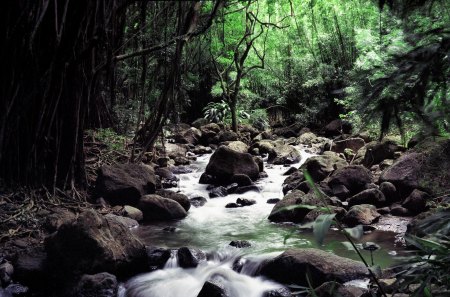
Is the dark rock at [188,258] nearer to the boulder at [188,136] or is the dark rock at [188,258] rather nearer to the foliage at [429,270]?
the foliage at [429,270]

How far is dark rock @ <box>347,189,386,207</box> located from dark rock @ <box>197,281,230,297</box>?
313 cm

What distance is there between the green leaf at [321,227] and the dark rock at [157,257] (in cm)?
338

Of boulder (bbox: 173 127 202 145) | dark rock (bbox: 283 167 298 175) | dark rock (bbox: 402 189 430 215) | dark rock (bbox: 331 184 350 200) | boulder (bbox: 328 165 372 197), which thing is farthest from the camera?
boulder (bbox: 173 127 202 145)

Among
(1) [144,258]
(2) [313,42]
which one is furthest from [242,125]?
(1) [144,258]

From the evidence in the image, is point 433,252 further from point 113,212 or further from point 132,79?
point 132,79

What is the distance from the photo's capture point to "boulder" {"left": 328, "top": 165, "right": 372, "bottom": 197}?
6699mm

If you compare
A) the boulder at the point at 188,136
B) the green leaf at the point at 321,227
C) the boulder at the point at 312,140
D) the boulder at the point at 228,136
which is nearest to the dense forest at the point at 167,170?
the green leaf at the point at 321,227

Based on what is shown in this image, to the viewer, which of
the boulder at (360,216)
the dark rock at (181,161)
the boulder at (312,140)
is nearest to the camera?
the boulder at (360,216)

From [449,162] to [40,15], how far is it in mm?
4880

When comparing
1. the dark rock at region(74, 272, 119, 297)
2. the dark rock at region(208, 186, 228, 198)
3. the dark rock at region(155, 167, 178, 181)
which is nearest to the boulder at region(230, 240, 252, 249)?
the dark rock at region(74, 272, 119, 297)

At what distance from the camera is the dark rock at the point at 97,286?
3654 mm

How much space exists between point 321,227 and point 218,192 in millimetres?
6459

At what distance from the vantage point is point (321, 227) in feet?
4.39

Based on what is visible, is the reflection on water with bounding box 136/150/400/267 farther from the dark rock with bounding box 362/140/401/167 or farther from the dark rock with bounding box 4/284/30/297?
the dark rock with bounding box 362/140/401/167
